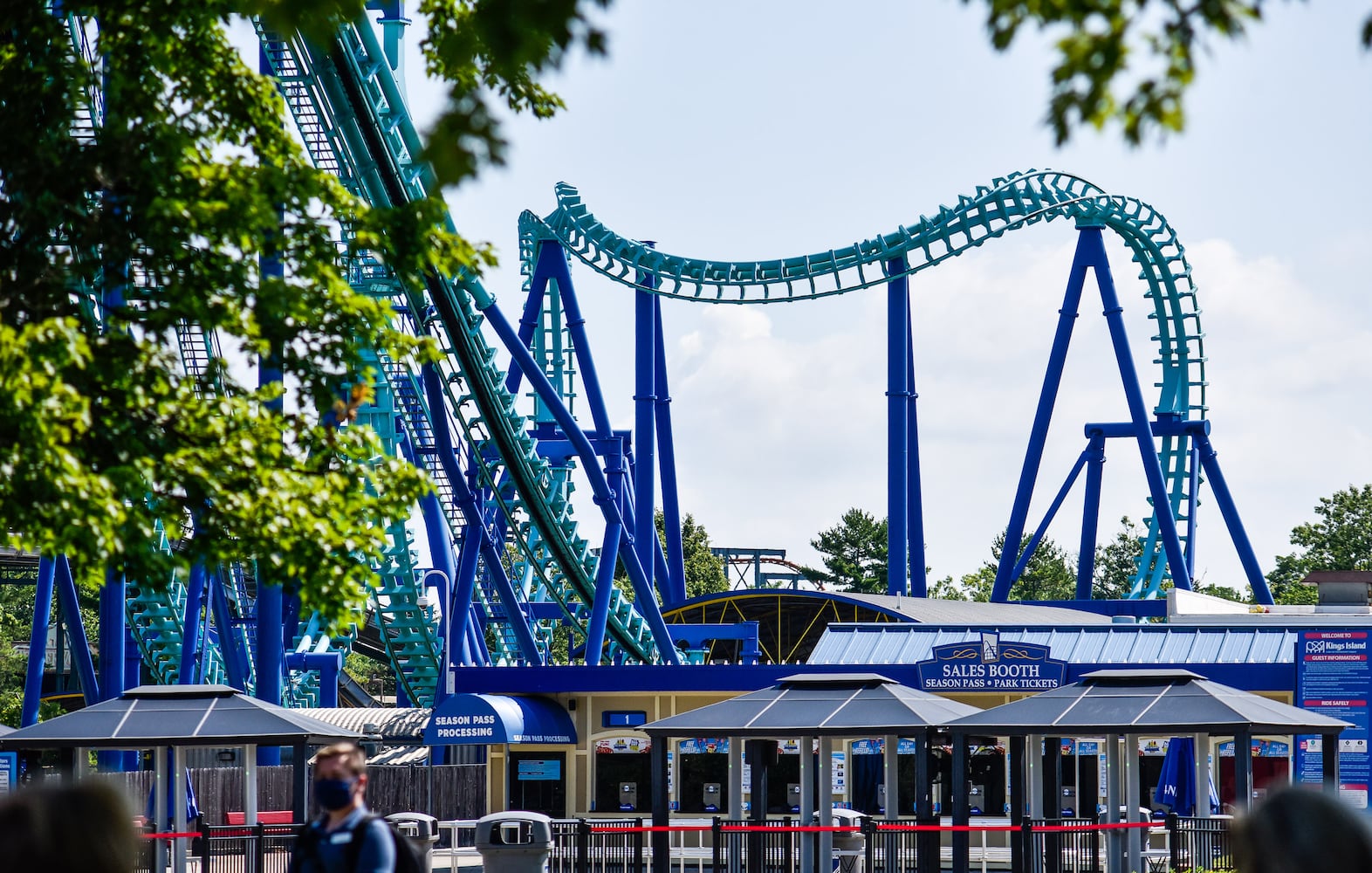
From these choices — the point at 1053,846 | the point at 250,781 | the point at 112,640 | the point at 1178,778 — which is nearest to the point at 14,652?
the point at 112,640

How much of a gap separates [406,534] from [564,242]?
23.7 feet

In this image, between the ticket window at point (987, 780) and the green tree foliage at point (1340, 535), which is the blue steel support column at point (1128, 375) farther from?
the green tree foliage at point (1340, 535)

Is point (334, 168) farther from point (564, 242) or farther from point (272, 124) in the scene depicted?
point (272, 124)

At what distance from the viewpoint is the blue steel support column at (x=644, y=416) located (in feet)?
120

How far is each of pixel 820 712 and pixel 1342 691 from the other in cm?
695

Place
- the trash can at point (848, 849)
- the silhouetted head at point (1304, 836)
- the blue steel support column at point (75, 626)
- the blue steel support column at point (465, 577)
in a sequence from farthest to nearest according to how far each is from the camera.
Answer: the blue steel support column at point (465, 577) → the blue steel support column at point (75, 626) → the trash can at point (848, 849) → the silhouetted head at point (1304, 836)

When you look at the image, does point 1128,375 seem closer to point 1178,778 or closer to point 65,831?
point 1178,778

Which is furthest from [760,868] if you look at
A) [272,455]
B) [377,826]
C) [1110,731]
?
[377,826]

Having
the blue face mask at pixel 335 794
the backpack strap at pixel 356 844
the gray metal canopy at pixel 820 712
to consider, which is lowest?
the gray metal canopy at pixel 820 712

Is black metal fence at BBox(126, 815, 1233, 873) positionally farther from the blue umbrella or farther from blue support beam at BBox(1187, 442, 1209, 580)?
blue support beam at BBox(1187, 442, 1209, 580)

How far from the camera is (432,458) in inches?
1420

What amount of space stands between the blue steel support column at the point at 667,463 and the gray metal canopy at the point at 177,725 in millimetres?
20142

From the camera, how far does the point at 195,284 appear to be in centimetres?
938

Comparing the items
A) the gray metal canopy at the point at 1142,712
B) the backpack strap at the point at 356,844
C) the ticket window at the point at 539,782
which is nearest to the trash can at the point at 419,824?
the gray metal canopy at the point at 1142,712
